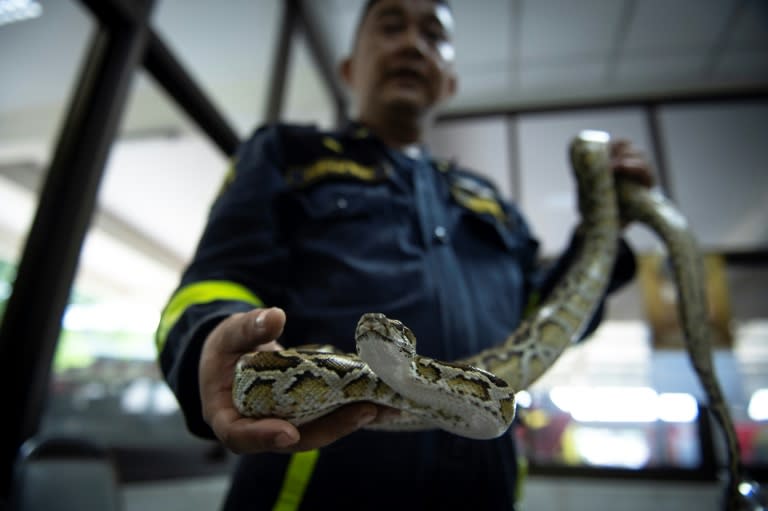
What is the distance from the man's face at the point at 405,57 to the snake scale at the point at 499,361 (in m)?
0.52

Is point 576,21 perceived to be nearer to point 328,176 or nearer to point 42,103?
point 328,176

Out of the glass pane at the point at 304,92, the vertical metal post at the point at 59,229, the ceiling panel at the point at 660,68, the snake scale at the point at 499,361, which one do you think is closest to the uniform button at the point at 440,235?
the snake scale at the point at 499,361

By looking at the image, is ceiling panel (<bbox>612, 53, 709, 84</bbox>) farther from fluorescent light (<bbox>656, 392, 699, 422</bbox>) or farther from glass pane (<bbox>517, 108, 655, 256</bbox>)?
fluorescent light (<bbox>656, 392, 699, 422</bbox>)

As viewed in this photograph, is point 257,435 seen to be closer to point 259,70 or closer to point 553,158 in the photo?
point 259,70

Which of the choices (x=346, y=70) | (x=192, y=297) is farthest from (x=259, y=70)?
(x=192, y=297)

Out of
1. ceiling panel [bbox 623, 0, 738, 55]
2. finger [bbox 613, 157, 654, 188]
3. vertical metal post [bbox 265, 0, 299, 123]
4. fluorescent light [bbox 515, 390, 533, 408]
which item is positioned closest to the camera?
fluorescent light [bbox 515, 390, 533, 408]

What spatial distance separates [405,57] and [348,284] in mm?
675

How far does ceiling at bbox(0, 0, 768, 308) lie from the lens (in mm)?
1614

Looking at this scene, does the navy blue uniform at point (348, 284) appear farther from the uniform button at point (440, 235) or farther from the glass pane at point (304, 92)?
the glass pane at point (304, 92)

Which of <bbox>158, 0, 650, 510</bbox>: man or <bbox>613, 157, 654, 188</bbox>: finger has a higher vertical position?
<bbox>613, 157, 654, 188</bbox>: finger

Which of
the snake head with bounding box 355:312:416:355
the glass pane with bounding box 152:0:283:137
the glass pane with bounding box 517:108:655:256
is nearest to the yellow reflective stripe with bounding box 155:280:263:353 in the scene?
the snake head with bounding box 355:312:416:355

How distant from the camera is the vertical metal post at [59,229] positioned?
1.40 metres

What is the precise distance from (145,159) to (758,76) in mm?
4586

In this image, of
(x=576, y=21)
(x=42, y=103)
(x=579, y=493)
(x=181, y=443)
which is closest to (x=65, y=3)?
(x=42, y=103)
